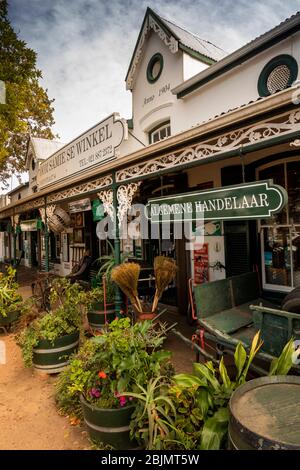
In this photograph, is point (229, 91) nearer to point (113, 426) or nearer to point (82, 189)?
point (82, 189)

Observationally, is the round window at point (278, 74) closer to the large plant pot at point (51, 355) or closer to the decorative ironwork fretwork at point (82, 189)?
the decorative ironwork fretwork at point (82, 189)

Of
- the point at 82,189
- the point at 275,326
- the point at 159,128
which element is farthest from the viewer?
the point at 159,128

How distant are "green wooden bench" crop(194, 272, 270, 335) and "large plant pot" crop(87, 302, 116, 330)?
2071 millimetres

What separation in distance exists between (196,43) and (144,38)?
1.58m

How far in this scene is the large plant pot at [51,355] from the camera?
4.02 meters

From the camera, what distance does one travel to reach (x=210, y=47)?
345 inches

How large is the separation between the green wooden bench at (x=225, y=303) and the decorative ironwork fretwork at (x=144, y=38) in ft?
20.2

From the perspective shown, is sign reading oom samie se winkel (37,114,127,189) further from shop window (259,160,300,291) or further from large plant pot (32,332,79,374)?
large plant pot (32,332,79,374)

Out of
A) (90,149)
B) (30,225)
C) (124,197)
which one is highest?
(90,149)

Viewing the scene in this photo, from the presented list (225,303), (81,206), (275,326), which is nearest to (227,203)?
(275,326)

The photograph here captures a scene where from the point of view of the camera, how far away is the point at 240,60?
5.79 metres

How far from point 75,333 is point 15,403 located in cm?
109

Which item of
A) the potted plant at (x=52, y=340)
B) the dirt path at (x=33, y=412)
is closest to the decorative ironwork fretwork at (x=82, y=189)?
the potted plant at (x=52, y=340)

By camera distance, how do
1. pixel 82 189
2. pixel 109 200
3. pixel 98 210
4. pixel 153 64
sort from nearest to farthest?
pixel 109 200
pixel 82 189
pixel 98 210
pixel 153 64
